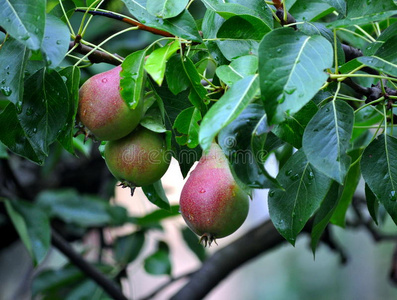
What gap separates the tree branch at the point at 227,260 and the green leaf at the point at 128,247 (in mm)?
230

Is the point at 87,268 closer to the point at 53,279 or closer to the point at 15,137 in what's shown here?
the point at 53,279

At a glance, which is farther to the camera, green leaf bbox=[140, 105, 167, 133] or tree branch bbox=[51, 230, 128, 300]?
tree branch bbox=[51, 230, 128, 300]

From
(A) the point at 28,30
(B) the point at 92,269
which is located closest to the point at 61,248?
(B) the point at 92,269

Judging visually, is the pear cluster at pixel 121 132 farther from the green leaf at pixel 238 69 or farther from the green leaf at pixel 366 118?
the green leaf at pixel 366 118

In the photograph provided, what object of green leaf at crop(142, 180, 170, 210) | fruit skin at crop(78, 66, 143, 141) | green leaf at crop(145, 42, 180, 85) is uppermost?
green leaf at crop(145, 42, 180, 85)

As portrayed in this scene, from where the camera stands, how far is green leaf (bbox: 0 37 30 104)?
55cm

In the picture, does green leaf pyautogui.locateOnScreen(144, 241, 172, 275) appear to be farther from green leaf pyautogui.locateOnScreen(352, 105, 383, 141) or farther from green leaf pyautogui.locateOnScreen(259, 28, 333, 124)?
green leaf pyautogui.locateOnScreen(259, 28, 333, 124)

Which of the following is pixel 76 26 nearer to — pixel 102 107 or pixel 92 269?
pixel 92 269

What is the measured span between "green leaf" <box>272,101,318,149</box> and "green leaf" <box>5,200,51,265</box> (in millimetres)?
679

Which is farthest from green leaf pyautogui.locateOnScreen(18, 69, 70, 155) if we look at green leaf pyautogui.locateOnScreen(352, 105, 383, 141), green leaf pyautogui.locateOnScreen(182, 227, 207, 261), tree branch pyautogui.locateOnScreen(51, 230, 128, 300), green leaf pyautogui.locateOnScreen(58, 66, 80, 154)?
green leaf pyautogui.locateOnScreen(182, 227, 207, 261)

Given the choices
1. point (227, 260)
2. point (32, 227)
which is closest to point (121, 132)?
point (32, 227)

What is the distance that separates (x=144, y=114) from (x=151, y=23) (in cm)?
11

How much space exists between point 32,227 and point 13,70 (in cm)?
74

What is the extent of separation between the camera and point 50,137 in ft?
1.92
